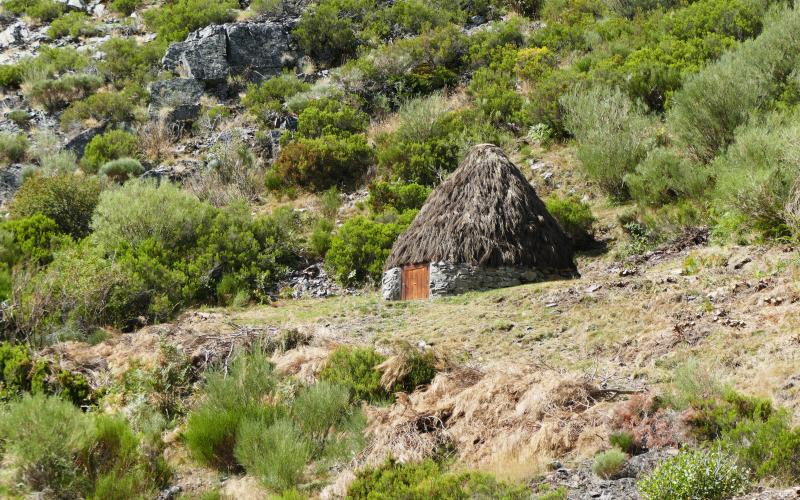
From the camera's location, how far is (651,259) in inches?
517

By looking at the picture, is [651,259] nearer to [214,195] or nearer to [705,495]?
[705,495]

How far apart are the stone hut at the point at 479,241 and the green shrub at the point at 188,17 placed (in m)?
21.5

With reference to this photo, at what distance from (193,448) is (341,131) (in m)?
17.5

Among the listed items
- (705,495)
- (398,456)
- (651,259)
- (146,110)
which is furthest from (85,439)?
(146,110)

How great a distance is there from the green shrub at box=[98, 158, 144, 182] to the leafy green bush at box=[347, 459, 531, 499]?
18.6 m

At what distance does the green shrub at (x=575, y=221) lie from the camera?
15.2 m

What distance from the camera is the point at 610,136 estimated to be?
54.9ft

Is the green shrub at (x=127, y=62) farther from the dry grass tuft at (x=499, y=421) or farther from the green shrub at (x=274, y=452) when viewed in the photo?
the dry grass tuft at (x=499, y=421)

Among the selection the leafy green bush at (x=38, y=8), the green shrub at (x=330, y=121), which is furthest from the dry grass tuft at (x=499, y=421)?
the leafy green bush at (x=38, y=8)

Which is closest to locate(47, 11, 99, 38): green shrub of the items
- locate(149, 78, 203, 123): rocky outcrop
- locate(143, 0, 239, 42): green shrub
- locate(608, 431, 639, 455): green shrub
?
locate(143, 0, 239, 42): green shrub

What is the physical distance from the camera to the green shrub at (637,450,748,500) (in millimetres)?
4816

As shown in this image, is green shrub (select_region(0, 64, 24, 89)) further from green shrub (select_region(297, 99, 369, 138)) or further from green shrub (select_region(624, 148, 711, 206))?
green shrub (select_region(624, 148, 711, 206))

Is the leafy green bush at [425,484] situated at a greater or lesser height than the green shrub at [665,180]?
lesser

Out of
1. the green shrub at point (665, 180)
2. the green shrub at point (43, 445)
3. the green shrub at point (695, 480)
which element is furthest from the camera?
the green shrub at point (665, 180)
